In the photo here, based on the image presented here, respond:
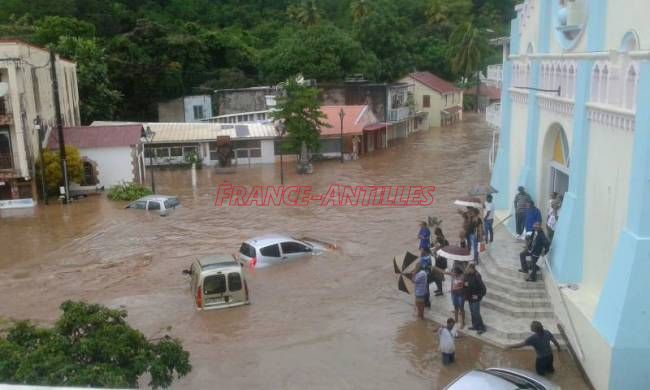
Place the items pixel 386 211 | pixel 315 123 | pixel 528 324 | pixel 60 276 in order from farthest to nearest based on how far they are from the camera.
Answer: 1. pixel 315 123
2. pixel 386 211
3. pixel 60 276
4. pixel 528 324

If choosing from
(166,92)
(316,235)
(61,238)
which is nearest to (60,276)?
(61,238)

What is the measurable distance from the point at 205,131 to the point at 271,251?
24.8 metres

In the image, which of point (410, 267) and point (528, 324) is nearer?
point (528, 324)

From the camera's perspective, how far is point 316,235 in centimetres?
2248

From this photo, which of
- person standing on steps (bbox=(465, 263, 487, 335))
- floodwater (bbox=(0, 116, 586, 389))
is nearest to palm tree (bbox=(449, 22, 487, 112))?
floodwater (bbox=(0, 116, 586, 389))

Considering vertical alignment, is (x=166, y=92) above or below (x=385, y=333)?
above

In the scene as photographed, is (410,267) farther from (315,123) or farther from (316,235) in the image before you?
(315,123)

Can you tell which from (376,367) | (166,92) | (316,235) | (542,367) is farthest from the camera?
(166,92)

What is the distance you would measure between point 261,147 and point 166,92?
14704mm

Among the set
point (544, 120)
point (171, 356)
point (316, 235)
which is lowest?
point (316, 235)

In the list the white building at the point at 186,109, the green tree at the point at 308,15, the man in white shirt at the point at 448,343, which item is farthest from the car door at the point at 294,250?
the green tree at the point at 308,15

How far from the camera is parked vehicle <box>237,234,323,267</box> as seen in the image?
17703mm

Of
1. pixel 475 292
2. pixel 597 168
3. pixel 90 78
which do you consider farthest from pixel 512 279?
pixel 90 78

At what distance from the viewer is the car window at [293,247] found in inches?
712
